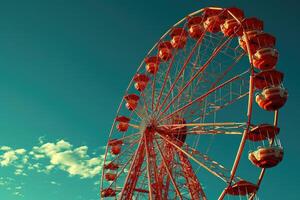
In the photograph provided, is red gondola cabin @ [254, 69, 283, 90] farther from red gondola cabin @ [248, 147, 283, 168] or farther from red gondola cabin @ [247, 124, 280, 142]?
red gondola cabin @ [248, 147, 283, 168]

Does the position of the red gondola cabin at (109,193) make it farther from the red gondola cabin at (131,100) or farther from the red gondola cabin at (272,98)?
the red gondola cabin at (272,98)

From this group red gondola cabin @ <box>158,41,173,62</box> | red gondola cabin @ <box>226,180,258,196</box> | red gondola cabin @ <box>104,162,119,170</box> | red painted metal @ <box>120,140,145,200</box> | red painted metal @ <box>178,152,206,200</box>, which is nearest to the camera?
red gondola cabin @ <box>226,180,258,196</box>

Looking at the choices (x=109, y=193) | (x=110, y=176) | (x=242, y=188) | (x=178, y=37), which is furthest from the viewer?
(x=110, y=176)

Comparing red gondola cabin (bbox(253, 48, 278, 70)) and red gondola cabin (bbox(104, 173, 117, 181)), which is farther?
red gondola cabin (bbox(104, 173, 117, 181))

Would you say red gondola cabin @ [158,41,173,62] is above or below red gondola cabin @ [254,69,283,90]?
above

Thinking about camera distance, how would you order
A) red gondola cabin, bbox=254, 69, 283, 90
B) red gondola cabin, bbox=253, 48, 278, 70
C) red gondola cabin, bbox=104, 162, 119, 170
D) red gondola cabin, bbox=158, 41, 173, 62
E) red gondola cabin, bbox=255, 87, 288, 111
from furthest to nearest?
red gondola cabin, bbox=104, 162, 119, 170 < red gondola cabin, bbox=158, 41, 173, 62 < red gondola cabin, bbox=253, 48, 278, 70 < red gondola cabin, bbox=254, 69, 283, 90 < red gondola cabin, bbox=255, 87, 288, 111

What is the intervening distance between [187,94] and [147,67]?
3319 millimetres

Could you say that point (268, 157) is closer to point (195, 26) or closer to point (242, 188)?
point (242, 188)

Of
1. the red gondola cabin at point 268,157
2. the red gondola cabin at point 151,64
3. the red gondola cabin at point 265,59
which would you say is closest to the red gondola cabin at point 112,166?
the red gondola cabin at point 151,64

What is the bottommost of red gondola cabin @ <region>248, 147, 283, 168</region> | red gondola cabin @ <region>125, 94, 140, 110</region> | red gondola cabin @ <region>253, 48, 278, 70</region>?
red gondola cabin @ <region>248, 147, 283, 168</region>

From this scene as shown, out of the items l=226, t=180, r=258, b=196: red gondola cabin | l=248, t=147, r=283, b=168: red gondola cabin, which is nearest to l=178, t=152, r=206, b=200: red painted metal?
l=226, t=180, r=258, b=196: red gondola cabin

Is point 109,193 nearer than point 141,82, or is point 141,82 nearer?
point 109,193

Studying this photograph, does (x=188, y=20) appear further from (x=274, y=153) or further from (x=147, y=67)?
(x=274, y=153)

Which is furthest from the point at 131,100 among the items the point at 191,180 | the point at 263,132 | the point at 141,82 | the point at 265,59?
the point at 263,132
